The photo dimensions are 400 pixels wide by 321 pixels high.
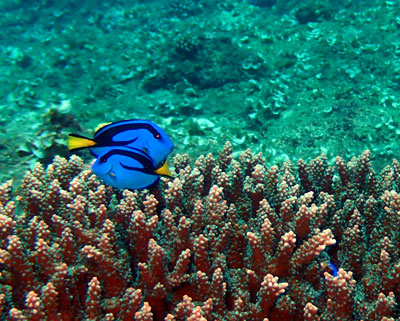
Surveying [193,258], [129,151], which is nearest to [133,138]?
[129,151]

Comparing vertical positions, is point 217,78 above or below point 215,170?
below

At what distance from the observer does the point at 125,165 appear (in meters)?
1.97

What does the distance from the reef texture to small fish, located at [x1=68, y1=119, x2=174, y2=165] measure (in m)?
0.63

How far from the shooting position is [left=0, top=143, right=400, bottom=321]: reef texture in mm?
1994

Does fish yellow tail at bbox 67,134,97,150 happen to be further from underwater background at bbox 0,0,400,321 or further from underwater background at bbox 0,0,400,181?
underwater background at bbox 0,0,400,181

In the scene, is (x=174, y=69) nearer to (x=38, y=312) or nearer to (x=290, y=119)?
(x=290, y=119)

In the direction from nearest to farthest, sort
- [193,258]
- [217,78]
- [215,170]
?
[193,258]
[215,170]
[217,78]

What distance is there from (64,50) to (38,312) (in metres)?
13.1

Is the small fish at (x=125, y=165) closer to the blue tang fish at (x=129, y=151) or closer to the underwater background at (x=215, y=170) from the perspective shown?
the blue tang fish at (x=129, y=151)

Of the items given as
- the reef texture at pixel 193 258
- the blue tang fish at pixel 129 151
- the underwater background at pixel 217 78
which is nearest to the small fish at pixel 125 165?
the blue tang fish at pixel 129 151

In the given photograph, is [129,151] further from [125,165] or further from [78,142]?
[78,142]

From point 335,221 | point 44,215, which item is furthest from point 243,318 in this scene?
point 44,215

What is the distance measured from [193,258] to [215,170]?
1.08 m

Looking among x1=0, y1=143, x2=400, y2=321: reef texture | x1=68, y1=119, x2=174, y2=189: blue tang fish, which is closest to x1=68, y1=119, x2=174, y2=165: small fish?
x1=68, y1=119, x2=174, y2=189: blue tang fish
